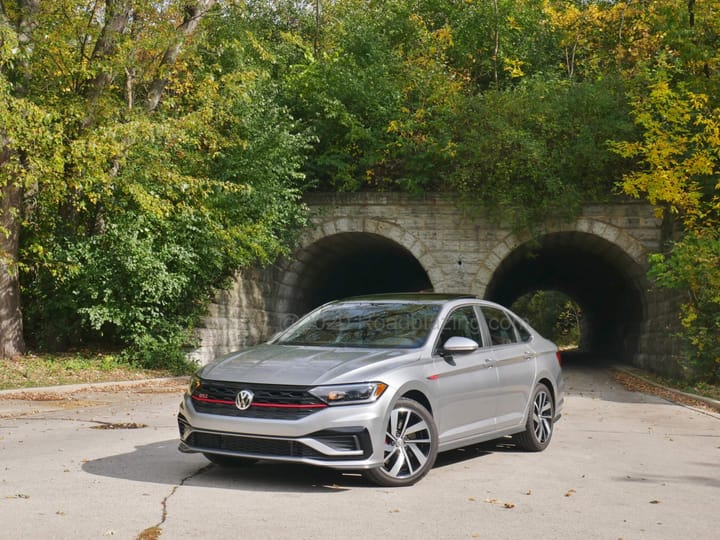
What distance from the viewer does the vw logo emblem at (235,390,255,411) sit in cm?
662

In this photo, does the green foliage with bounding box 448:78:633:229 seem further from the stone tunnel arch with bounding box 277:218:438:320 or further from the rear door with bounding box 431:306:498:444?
the rear door with bounding box 431:306:498:444

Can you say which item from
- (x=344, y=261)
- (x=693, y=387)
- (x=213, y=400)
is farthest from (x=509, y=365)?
(x=344, y=261)

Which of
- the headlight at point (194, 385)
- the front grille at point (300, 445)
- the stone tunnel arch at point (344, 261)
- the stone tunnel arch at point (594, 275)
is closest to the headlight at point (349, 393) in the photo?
the front grille at point (300, 445)

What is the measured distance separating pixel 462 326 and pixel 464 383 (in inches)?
26.4

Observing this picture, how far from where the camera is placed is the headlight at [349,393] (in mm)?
6520

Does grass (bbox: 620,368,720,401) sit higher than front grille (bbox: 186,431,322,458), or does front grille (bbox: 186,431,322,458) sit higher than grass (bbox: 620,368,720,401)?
front grille (bbox: 186,431,322,458)

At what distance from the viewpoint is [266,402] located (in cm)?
659

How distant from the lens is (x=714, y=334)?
17.5 meters

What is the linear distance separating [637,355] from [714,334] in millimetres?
8532

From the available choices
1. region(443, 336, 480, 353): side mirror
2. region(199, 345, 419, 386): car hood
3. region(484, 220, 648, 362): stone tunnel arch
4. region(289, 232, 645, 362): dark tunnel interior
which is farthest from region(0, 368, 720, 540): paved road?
region(289, 232, 645, 362): dark tunnel interior

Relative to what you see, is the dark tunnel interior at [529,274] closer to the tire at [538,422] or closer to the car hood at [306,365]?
the tire at [538,422]

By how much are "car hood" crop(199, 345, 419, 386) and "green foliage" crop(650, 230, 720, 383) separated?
38.6 ft

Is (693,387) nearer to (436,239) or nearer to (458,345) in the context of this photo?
(436,239)

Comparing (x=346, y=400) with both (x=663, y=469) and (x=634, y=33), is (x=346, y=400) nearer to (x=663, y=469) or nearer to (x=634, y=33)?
(x=663, y=469)
